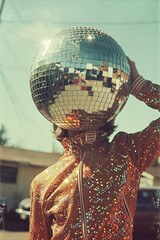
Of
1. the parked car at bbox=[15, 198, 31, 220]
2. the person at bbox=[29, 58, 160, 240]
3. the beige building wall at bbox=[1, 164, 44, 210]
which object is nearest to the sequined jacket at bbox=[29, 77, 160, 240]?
the person at bbox=[29, 58, 160, 240]

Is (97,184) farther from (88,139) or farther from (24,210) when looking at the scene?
(24,210)

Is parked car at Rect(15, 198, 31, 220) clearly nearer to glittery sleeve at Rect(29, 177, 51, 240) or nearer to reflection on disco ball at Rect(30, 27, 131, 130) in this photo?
glittery sleeve at Rect(29, 177, 51, 240)

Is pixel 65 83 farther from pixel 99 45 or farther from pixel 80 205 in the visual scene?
pixel 80 205

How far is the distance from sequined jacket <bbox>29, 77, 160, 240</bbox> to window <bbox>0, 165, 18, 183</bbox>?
1186cm

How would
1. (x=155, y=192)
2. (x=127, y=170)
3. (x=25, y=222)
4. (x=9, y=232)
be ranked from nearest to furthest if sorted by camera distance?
(x=127, y=170) → (x=155, y=192) → (x=9, y=232) → (x=25, y=222)

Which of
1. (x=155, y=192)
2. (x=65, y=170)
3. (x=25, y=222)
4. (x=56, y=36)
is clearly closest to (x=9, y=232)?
(x=25, y=222)

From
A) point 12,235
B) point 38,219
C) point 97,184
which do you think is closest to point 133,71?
point 97,184

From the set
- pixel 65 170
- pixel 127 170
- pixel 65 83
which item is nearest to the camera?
pixel 65 83

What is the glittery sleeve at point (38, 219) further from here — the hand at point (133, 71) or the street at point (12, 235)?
the street at point (12, 235)

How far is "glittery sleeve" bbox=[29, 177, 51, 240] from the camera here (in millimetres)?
1322

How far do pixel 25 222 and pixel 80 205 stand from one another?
8.55 m

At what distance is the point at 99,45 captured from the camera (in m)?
1.02

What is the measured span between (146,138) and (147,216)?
18.6 feet

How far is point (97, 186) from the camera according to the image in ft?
3.84
